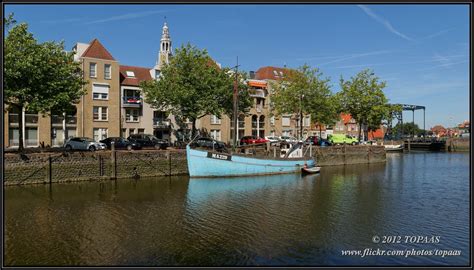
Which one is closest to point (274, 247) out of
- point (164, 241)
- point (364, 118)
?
point (164, 241)

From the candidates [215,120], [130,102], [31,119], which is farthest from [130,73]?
[31,119]

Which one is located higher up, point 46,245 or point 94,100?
point 94,100

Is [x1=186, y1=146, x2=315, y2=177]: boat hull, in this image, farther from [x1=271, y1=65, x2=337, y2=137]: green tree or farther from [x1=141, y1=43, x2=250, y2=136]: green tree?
[x1=271, y1=65, x2=337, y2=137]: green tree

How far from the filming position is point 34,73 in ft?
94.0

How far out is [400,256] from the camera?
45.1 ft

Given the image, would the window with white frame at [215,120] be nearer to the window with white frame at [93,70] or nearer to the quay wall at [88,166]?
the window with white frame at [93,70]

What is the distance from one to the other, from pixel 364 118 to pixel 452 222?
1910 inches

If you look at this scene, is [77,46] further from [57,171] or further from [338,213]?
[338,213]

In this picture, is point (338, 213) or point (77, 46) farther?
point (77, 46)

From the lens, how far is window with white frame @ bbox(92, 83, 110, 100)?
5157 cm

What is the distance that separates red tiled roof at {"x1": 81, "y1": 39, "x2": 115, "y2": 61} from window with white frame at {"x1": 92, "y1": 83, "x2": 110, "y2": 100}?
12.7ft

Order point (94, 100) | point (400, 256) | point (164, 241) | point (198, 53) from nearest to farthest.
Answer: point (400, 256), point (164, 241), point (198, 53), point (94, 100)

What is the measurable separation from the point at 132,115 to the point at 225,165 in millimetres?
26541

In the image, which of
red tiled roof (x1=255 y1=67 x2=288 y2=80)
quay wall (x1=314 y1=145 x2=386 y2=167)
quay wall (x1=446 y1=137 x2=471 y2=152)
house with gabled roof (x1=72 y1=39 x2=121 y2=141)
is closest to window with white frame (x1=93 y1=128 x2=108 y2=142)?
house with gabled roof (x1=72 y1=39 x2=121 y2=141)
